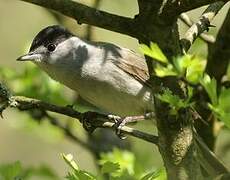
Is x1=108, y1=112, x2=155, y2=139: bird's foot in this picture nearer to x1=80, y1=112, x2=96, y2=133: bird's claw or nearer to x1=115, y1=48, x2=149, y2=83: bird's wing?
x1=80, y1=112, x2=96, y2=133: bird's claw

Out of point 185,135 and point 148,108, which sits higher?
point 185,135

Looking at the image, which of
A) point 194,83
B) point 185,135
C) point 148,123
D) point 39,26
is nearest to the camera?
point 194,83

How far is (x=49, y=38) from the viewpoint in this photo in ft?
14.8

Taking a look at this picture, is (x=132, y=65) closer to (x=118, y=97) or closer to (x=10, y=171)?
(x=118, y=97)

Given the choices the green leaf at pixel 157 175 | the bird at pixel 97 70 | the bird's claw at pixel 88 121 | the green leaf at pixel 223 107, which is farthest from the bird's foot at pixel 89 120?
the green leaf at pixel 223 107

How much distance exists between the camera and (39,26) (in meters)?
7.27

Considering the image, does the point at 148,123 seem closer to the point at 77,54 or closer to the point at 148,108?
the point at 148,108

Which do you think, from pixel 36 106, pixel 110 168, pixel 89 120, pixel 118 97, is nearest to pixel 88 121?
pixel 89 120

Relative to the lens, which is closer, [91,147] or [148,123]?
[148,123]

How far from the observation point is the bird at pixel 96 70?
4.12 metres

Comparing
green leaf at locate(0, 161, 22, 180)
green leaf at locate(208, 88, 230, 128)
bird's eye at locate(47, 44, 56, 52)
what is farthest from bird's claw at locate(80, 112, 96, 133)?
green leaf at locate(208, 88, 230, 128)

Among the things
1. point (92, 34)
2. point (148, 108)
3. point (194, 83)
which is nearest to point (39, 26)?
point (92, 34)

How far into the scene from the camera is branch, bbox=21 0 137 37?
99.7 inches

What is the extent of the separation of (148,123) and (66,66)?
2.32 ft
